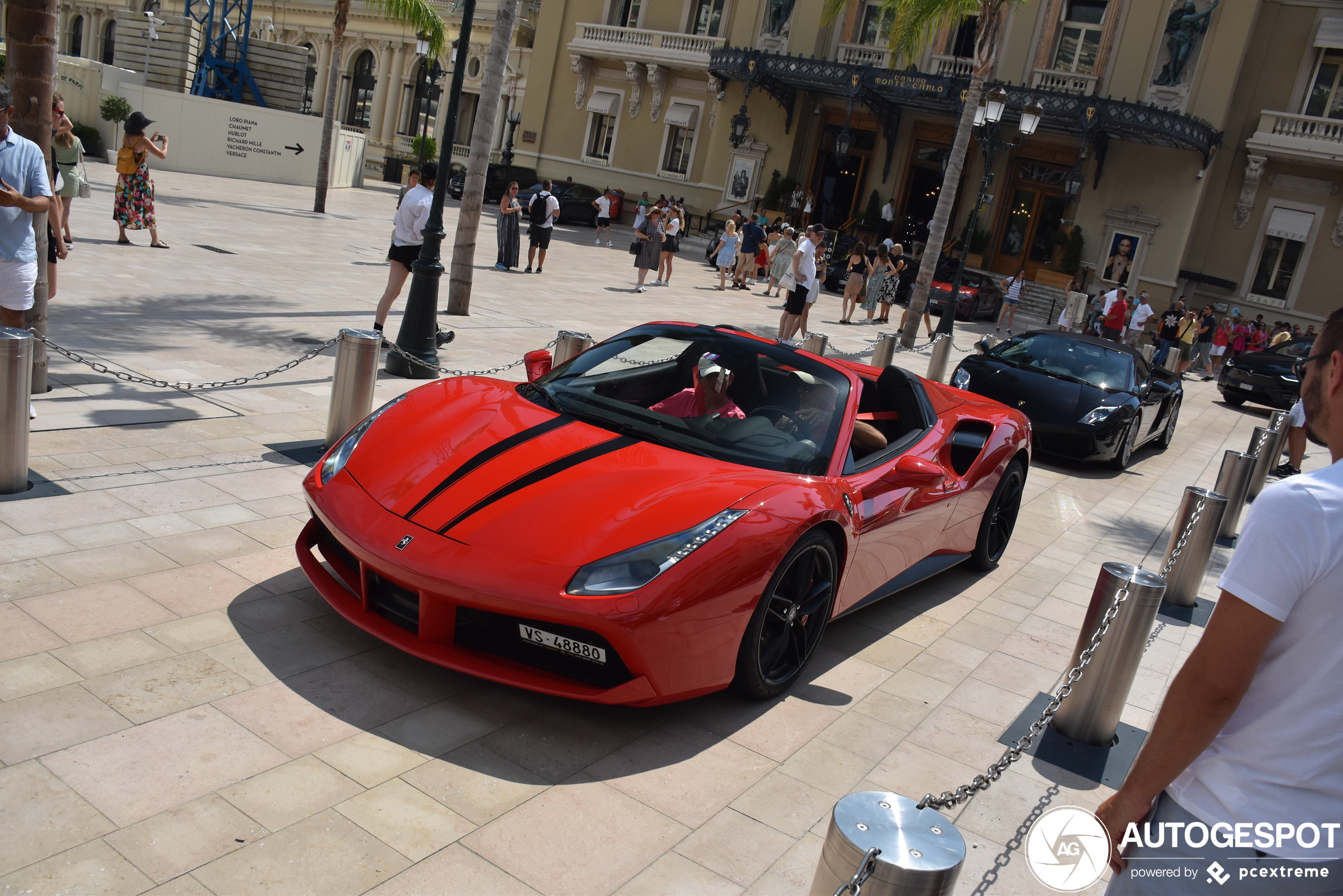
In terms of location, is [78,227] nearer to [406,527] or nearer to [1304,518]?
[406,527]

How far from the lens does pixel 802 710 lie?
14.3 feet

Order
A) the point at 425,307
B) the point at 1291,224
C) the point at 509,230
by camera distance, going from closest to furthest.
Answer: the point at 425,307
the point at 509,230
the point at 1291,224

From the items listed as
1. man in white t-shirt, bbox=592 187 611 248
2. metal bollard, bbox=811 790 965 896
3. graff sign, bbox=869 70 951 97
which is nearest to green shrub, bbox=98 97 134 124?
man in white t-shirt, bbox=592 187 611 248

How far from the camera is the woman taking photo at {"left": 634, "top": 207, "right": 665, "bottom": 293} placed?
65.8ft

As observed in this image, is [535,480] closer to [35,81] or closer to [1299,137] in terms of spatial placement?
[35,81]

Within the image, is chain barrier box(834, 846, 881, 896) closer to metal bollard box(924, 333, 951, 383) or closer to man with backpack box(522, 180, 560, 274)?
metal bollard box(924, 333, 951, 383)

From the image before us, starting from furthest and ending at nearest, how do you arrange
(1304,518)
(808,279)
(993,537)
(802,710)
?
1. (808,279)
2. (993,537)
3. (802,710)
4. (1304,518)

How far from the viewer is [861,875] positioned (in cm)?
195

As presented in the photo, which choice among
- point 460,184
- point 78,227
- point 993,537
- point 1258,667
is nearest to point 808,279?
point 993,537

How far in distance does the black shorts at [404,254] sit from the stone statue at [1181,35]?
28.6 meters

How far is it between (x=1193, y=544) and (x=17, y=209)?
7.35 meters

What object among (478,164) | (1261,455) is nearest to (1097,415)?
(1261,455)

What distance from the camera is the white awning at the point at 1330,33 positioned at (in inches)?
1193

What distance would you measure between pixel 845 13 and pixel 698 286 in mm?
17843
